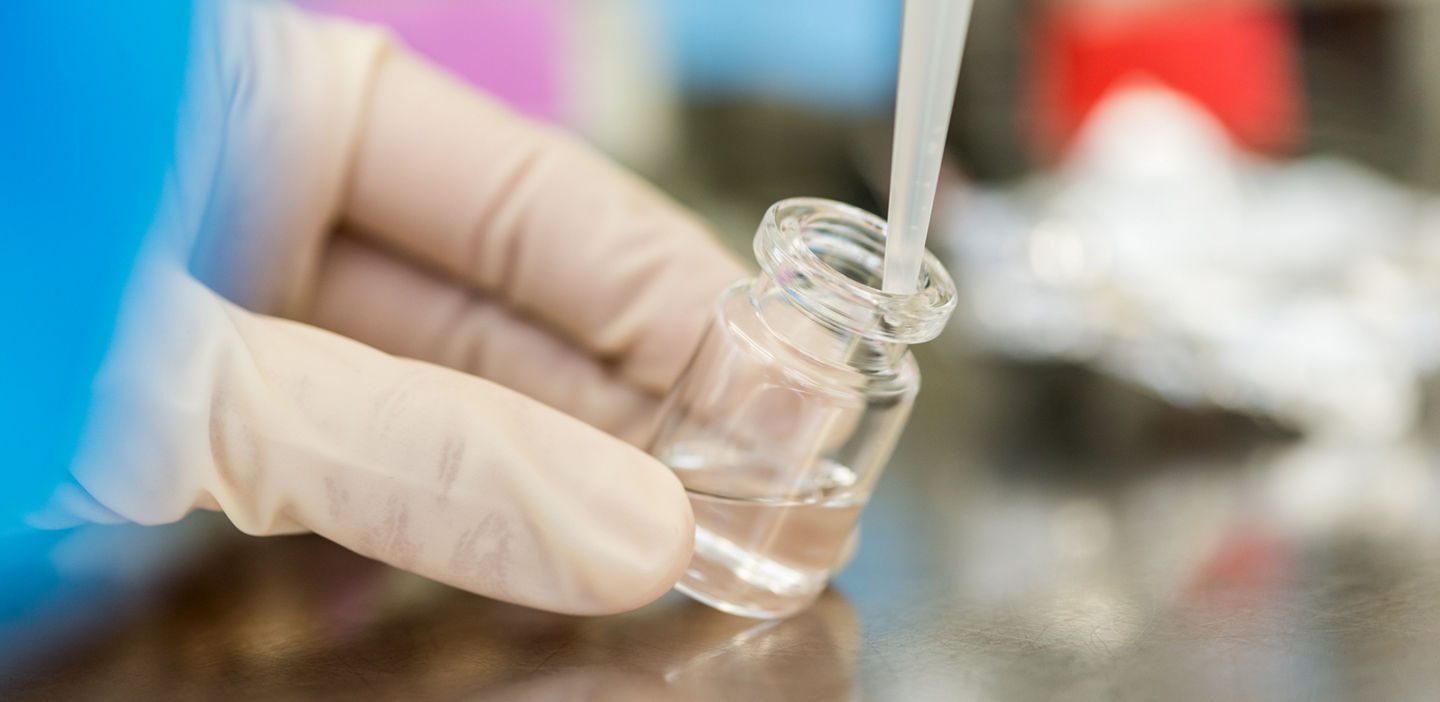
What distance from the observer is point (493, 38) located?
2016mm

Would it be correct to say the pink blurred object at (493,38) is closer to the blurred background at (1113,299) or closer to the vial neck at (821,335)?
the blurred background at (1113,299)

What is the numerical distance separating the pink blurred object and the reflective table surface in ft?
4.87

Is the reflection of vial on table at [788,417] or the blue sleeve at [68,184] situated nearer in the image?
the blue sleeve at [68,184]

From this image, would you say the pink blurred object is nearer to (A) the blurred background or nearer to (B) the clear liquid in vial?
(A) the blurred background

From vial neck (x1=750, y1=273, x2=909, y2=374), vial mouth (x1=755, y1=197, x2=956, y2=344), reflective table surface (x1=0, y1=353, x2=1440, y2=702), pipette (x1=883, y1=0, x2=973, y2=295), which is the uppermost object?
pipette (x1=883, y1=0, x2=973, y2=295)

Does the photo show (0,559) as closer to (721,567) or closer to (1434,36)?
(721,567)

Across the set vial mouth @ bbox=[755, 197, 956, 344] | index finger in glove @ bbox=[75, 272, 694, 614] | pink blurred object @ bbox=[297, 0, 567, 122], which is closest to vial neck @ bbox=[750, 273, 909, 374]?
vial mouth @ bbox=[755, 197, 956, 344]

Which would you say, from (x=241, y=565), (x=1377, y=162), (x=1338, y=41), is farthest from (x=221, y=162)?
(x=1338, y=41)

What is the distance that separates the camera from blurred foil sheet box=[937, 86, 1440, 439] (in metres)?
0.88

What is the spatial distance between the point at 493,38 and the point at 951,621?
173cm

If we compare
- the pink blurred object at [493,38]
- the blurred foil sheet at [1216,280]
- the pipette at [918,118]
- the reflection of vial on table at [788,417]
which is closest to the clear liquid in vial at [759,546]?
the reflection of vial on table at [788,417]

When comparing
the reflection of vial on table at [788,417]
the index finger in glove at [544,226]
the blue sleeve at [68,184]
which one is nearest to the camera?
the blue sleeve at [68,184]

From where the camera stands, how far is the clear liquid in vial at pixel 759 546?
54 cm

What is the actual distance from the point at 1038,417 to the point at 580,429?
0.54 meters
